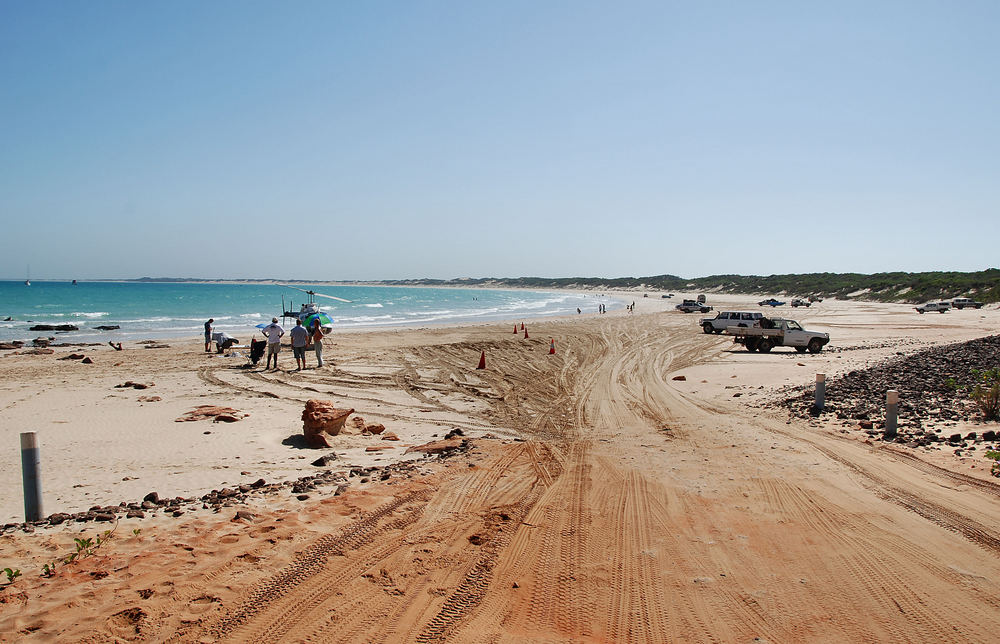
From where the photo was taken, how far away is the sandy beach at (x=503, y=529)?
4609 mm

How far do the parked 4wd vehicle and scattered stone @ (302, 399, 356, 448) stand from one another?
74.5 ft

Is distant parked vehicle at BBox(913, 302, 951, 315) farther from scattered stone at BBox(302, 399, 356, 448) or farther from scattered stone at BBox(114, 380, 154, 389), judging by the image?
scattered stone at BBox(114, 380, 154, 389)

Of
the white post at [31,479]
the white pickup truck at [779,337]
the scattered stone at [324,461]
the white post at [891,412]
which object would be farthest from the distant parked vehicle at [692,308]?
the white post at [31,479]

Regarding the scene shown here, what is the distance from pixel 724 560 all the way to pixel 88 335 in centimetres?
4242

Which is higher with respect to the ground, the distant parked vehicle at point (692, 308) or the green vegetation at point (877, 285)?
the green vegetation at point (877, 285)

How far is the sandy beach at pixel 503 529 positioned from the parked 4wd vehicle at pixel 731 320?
53.5ft

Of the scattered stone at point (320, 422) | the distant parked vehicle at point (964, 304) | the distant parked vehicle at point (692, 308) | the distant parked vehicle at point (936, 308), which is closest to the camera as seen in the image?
the scattered stone at point (320, 422)

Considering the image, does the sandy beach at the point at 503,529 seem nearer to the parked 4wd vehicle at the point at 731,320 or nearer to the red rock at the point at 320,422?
the red rock at the point at 320,422

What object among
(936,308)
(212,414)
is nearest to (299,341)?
(212,414)

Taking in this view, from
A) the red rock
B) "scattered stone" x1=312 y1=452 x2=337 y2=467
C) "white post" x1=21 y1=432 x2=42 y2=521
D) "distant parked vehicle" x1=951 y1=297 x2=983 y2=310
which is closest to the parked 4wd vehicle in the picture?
the red rock

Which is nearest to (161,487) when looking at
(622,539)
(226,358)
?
(622,539)

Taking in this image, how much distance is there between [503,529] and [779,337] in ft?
78.7

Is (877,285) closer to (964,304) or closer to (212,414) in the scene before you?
(964,304)

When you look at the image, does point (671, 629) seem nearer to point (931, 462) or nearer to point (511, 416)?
point (931, 462)
